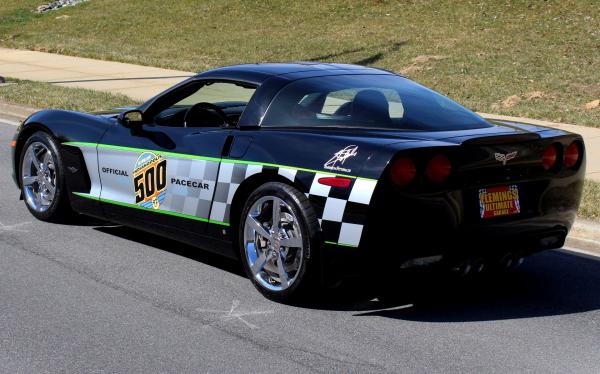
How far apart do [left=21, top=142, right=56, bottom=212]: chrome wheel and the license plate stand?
3.59 meters

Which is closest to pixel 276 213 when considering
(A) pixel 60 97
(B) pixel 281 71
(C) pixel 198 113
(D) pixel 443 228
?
(D) pixel 443 228

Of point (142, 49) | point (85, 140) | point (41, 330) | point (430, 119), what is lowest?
point (142, 49)

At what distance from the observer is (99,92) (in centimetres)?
1662

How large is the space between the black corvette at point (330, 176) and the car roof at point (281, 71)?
12 mm

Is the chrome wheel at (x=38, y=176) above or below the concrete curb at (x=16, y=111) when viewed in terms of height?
above

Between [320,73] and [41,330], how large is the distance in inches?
95.7

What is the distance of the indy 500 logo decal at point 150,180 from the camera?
22.6ft

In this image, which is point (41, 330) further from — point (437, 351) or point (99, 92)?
point (99, 92)

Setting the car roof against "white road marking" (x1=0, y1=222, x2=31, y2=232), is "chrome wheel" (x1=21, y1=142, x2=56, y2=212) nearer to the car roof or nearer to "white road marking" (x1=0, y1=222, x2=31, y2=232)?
"white road marking" (x1=0, y1=222, x2=31, y2=232)

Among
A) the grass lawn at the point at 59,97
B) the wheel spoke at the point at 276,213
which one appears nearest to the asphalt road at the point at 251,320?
the wheel spoke at the point at 276,213

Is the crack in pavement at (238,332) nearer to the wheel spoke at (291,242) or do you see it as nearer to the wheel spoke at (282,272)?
the wheel spoke at (282,272)

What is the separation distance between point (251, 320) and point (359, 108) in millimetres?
1466

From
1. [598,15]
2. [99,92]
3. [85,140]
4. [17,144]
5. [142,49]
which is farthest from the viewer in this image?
[142,49]

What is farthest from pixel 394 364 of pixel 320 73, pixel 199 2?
pixel 199 2
